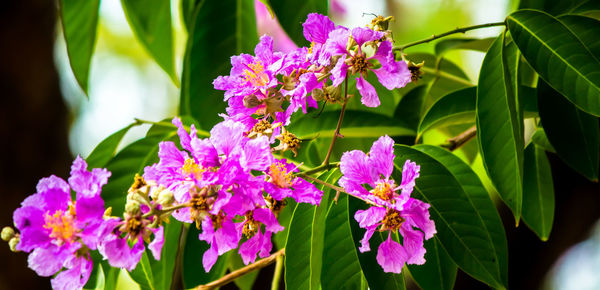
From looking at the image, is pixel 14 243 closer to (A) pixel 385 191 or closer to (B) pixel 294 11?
(A) pixel 385 191

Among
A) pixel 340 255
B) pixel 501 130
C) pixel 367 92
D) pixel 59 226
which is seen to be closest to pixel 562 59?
pixel 501 130

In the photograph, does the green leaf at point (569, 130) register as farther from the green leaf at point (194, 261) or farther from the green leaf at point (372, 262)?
the green leaf at point (194, 261)

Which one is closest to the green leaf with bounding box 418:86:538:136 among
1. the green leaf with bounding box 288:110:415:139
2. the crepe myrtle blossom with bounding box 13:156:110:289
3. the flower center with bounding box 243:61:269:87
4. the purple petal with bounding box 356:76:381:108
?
the green leaf with bounding box 288:110:415:139

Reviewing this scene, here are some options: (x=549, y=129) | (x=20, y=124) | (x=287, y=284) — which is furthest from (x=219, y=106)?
(x=20, y=124)

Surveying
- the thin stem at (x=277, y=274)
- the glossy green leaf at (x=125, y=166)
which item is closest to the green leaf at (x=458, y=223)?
the thin stem at (x=277, y=274)

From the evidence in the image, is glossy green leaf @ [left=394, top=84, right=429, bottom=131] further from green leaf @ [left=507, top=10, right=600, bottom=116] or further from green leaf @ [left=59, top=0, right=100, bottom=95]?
green leaf @ [left=59, top=0, right=100, bottom=95]

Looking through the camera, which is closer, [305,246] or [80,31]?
[305,246]

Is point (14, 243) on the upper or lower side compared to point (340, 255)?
upper

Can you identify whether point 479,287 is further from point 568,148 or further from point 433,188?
point 433,188
